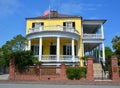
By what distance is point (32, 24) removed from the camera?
3688 cm

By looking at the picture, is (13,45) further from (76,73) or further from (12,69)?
(76,73)

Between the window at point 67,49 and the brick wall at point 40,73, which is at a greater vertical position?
the window at point 67,49

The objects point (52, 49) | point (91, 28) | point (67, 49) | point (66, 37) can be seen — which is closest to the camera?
point (66, 37)

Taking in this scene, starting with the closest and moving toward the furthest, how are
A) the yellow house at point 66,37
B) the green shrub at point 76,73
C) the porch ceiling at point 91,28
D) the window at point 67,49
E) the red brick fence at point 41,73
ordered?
the green shrub at point 76,73
the red brick fence at point 41,73
the yellow house at point 66,37
the window at point 67,49
the porch ceiling at point 91,28

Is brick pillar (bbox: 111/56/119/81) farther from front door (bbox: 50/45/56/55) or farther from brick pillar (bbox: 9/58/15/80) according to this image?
front door (bbox: 50/45/56/55)

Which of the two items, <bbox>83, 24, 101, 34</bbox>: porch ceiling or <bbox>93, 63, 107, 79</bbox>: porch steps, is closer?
<bbox>93, 63, 107, 79</bbox>: porch steps

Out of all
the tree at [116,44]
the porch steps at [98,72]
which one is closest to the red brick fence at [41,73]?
the porch steps at [98,72]

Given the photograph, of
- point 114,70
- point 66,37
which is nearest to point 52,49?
point 66,37

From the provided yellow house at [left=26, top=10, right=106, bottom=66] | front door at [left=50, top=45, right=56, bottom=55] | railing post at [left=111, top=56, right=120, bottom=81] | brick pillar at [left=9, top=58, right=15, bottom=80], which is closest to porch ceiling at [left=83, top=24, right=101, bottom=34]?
yellow house at [left=26, top=10, right=106, bottom=66]

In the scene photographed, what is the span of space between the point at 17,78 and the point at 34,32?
10.2m

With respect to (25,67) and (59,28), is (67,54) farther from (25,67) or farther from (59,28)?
(25,67)

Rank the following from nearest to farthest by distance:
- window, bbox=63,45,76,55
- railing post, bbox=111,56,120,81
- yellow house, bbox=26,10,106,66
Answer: railing post, bbox=111,56,120,81, yellow house, bbox=26,10,106,66, window, bbox=63,45,76,55

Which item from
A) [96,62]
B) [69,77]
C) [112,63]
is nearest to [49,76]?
[69,77]

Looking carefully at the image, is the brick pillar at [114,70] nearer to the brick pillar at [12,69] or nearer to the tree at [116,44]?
the brick pillar at [12,69]
